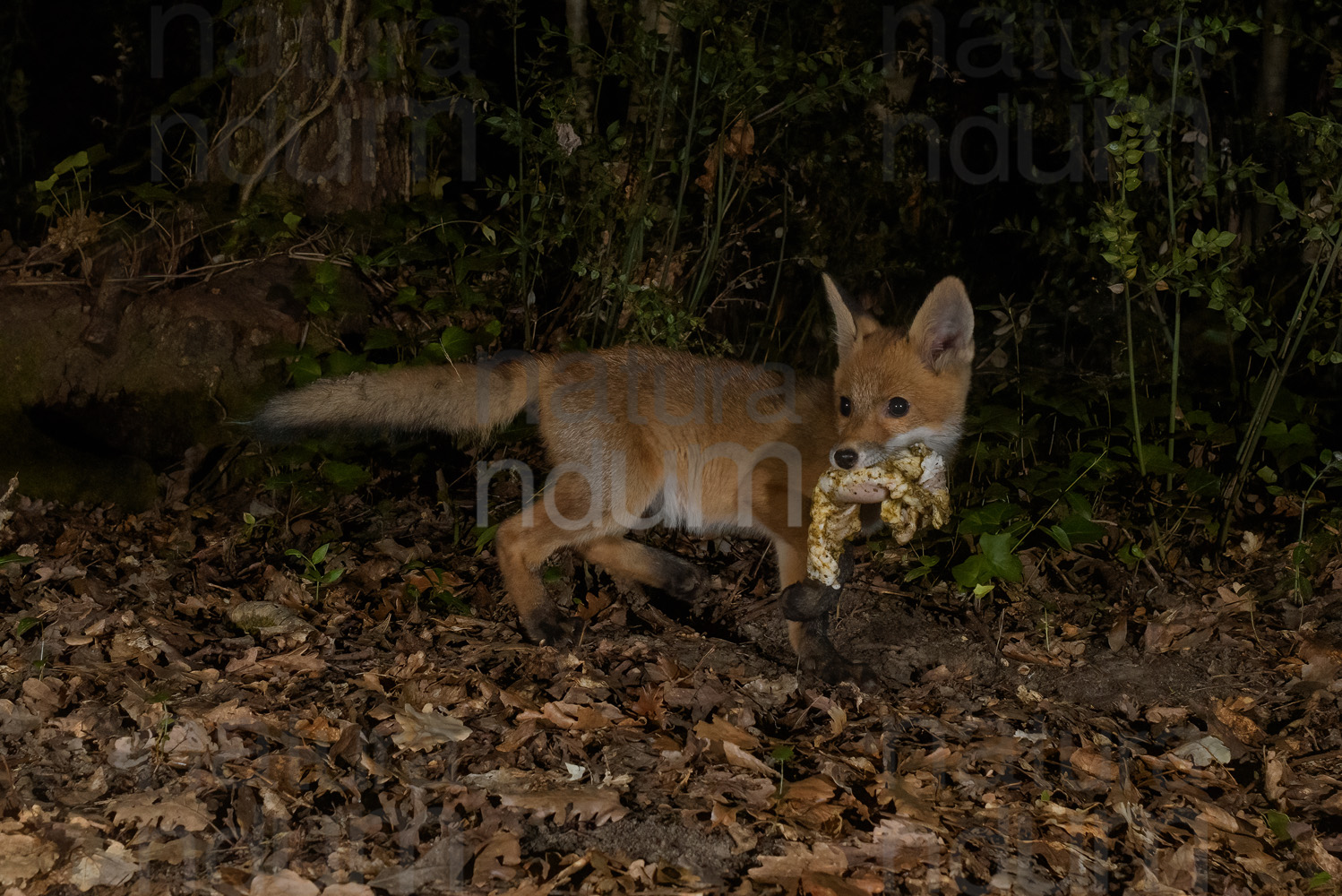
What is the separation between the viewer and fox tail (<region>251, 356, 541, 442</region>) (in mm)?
3729

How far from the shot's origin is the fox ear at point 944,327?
3.63m

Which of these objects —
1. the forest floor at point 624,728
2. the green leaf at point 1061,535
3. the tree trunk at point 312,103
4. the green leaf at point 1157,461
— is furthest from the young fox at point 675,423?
the tree trunk at point 312,103

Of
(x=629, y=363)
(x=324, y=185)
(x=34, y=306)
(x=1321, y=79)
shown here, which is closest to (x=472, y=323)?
(x=324, y=185)

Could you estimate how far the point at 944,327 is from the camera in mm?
3736

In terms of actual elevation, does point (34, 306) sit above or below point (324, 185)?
below

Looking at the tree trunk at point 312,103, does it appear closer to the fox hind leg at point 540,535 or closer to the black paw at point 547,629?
the fox hind leg at point 540,535

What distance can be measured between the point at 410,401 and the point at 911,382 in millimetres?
1938

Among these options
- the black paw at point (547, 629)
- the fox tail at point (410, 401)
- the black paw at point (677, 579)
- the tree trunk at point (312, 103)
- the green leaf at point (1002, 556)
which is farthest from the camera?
the tree trunk at point (312, 103)

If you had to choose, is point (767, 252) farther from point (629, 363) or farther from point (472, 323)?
point (629, 363)

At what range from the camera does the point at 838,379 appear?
4.03 metres

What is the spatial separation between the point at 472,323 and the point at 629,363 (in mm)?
1424

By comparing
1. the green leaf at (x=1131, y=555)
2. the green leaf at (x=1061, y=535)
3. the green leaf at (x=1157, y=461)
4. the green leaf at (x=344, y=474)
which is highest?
the green leaf at (x=1157, y=461)

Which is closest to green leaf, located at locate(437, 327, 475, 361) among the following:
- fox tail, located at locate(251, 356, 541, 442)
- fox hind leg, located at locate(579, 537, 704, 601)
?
fox tail, located at locate(251, 356, 541, 442)

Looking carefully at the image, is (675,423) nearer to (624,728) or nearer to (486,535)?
(486,535)
